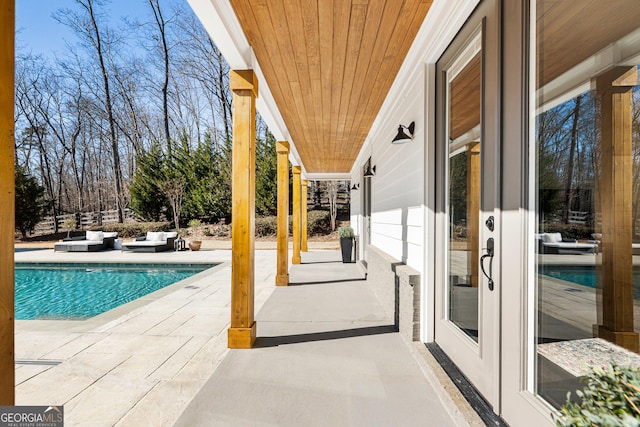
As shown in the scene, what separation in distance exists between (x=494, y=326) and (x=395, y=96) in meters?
3.00

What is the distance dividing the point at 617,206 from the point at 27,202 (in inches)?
870

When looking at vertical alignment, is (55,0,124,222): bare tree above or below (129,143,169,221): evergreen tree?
above

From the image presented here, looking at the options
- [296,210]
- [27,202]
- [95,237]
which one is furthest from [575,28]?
[27,202]

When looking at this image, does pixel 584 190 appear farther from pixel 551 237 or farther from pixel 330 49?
pixel 330 49

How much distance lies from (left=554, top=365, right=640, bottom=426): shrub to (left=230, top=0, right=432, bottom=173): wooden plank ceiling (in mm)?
2383

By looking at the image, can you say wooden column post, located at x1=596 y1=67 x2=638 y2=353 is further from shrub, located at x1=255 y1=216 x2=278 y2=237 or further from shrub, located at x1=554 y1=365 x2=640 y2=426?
shrub, located at x1=255 y1=216 x2=278 y2=237

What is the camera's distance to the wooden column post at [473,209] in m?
2.19

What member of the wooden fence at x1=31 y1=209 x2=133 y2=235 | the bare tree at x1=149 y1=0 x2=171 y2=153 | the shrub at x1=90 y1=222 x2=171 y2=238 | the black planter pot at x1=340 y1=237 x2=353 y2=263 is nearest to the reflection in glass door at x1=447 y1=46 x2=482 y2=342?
the black planter pot at x1=340 y1=237 x2=353 y2=263

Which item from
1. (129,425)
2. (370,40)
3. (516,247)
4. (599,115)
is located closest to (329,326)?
(129,425)

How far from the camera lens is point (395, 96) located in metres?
4.09

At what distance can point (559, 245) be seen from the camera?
1465 mm

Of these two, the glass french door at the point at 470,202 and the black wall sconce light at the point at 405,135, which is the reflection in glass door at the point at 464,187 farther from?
the black wall sconce light at the point at 405,135

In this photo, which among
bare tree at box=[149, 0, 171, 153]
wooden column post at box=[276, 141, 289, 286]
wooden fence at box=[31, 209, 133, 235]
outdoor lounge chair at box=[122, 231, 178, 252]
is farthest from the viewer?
wooden fence at box=[31, 209, 133, 235]

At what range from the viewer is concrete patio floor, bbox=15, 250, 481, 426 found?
6.81 ft
